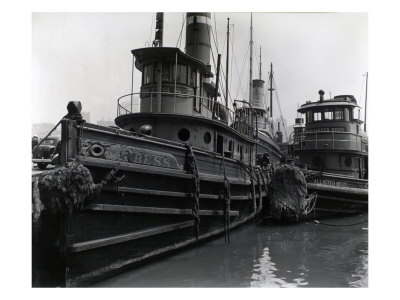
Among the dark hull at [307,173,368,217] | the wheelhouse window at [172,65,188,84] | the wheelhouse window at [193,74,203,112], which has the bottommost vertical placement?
the dark hull at [307,173,368,217]

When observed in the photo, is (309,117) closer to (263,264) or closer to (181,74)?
(181,74)

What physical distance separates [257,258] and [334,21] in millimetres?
5352

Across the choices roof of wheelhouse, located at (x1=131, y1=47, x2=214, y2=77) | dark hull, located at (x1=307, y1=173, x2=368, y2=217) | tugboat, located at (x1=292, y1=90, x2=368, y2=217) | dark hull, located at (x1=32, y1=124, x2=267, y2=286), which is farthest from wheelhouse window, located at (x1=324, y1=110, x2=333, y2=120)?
dark hull, located at (x1=32, y1=124, x2=267, y2=286)

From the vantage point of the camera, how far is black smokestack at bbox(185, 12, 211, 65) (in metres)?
12.8

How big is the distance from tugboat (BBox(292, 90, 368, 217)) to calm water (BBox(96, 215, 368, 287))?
3366mm

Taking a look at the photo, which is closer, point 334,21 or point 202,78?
point 334,21

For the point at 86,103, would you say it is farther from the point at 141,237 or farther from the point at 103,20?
the point at 141,237

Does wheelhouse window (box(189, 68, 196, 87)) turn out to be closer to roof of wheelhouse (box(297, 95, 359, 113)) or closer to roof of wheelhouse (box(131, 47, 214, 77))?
roof of wheelhouse (box(131, 47, 214, 77))

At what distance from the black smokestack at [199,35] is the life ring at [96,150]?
7946 mm

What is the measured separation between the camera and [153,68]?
9.67m

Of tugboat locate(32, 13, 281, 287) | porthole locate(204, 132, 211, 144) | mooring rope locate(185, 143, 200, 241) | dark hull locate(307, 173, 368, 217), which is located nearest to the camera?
tugboat locate(32, 13, 281, 287)

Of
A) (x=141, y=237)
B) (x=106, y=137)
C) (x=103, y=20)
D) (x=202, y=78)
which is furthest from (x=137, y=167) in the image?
(x=202, y=78)

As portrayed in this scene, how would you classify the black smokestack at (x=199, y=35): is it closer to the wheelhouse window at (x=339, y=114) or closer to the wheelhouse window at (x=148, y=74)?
the wheelhouse window at (x=148, y=74)

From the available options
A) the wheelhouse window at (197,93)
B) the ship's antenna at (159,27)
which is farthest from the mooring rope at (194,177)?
the ship's antenna at (159,27)
